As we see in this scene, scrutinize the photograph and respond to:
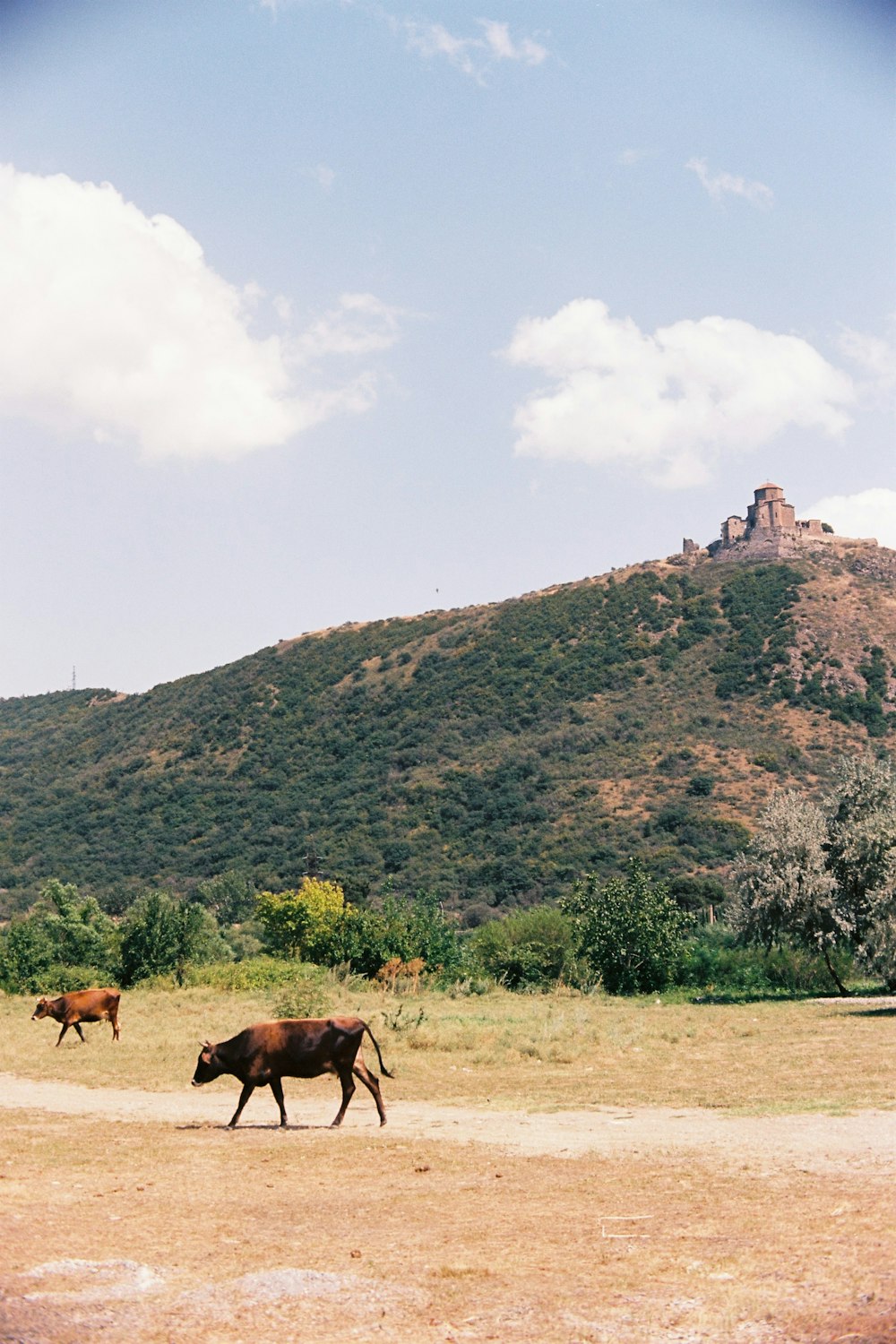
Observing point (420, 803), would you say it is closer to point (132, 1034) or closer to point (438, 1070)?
point (132, 1034)

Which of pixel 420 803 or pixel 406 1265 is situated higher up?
pixel 420 803

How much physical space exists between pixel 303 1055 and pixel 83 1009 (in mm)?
10475

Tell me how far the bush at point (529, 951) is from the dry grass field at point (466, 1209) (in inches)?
701

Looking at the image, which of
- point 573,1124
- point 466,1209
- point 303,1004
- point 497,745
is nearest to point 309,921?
point 303,1004

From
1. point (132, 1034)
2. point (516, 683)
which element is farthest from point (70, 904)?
point (516, 683)

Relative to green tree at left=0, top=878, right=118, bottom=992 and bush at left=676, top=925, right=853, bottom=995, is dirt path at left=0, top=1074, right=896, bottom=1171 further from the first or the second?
bush at left=676, top=925, right=853, bottom=995

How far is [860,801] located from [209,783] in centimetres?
5525

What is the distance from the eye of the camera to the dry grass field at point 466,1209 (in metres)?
6.90

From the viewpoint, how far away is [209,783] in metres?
81.7

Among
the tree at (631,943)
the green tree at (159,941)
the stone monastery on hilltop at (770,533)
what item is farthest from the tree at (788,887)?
the stone monastery on hilltop at (770,533)

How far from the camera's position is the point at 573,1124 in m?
13.9

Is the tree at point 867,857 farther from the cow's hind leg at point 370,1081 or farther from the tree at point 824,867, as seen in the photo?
the cow's hind leg at point 370,1081

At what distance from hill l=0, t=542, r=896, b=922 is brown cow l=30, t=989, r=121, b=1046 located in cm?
3646

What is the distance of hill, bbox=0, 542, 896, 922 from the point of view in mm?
65062
